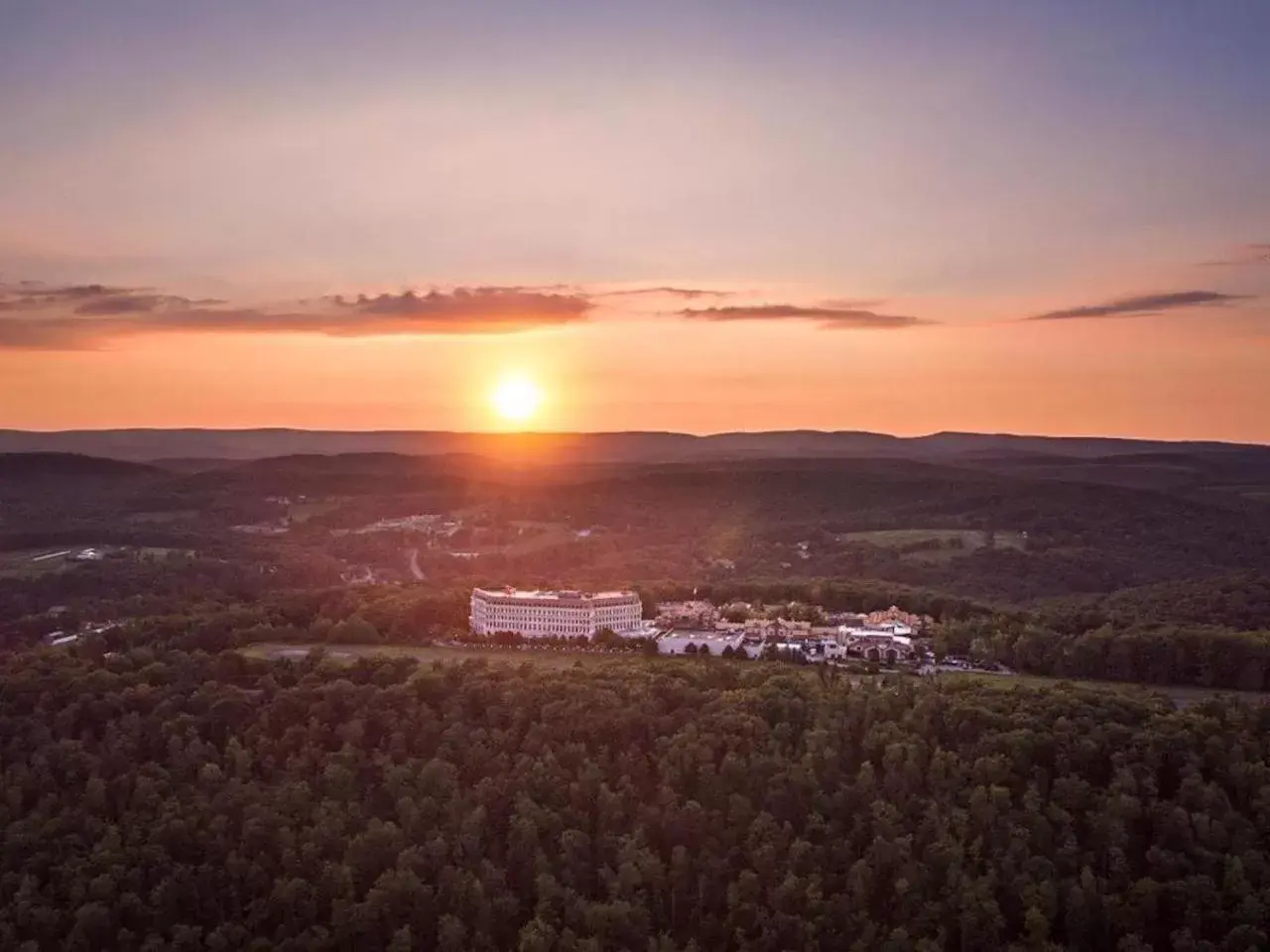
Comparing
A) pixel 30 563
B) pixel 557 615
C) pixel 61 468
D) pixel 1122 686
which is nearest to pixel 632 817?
pixel 557 615

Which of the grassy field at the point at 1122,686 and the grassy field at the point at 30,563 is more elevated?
the grassy field at the point at 1122,686

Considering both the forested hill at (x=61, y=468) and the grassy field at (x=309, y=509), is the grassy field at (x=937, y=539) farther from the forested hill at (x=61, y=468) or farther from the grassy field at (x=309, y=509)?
the forested hill at (x=61, y=468)

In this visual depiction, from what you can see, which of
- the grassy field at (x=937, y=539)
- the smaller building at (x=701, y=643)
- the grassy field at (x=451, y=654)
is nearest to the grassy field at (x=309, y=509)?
the grassy field at (x=937, y=539)

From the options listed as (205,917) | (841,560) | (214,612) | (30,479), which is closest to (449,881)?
(205,917)

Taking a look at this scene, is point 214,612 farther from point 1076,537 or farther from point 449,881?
point 1076,537

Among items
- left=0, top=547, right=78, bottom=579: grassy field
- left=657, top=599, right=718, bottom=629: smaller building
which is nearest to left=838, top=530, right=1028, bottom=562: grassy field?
left=657, top=599, right=718, bottom=629: smaller building

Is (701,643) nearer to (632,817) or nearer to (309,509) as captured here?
(632,817)
